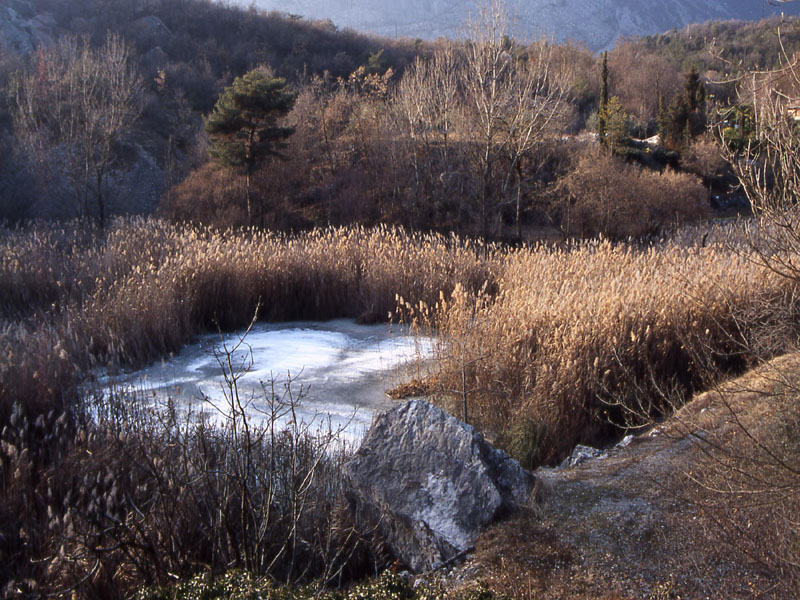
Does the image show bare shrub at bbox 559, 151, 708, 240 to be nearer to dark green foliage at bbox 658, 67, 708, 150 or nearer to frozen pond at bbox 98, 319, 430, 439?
dark green foliage at bbox 658, 67, 708, 150

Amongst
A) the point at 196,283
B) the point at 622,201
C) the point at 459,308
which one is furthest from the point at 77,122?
the point at 459,308

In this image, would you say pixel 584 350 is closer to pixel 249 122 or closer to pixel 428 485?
pixel 428 485

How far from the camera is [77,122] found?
20.3m

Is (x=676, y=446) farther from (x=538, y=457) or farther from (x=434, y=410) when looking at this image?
(x=434, y=410)

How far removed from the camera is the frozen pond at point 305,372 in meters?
5.73

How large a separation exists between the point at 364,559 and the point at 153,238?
1031 cm

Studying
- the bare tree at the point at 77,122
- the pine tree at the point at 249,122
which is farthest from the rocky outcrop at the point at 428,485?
the bare tree at the point at 77,122

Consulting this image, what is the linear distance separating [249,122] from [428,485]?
19257mm

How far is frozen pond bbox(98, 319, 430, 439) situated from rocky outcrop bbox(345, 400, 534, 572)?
55.6 inches

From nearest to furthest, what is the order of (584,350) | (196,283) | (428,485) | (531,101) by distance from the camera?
1. (428,485)
2. (584,350)
3. (196,283)
4. (531,101)

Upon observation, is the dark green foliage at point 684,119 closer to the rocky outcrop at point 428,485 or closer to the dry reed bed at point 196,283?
the dry reed bed at point 196,283

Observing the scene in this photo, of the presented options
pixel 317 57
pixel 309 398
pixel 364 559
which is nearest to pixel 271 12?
pixel 317 57

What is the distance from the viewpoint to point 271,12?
140 ft

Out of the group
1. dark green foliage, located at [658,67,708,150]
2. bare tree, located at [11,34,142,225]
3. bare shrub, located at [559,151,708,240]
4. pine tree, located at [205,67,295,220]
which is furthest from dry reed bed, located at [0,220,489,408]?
dark green foliage, located at [658,67,708,150]
